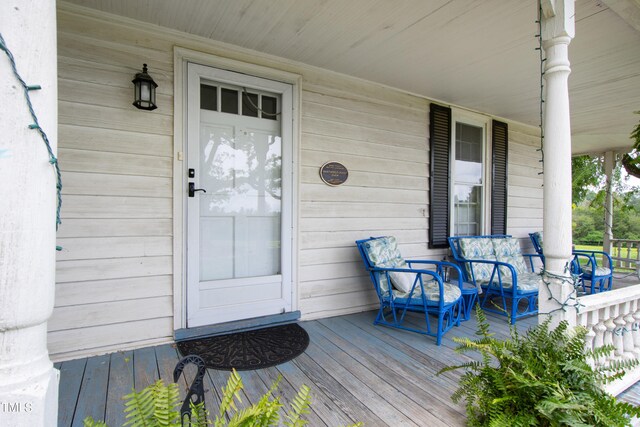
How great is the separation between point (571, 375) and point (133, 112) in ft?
10.3

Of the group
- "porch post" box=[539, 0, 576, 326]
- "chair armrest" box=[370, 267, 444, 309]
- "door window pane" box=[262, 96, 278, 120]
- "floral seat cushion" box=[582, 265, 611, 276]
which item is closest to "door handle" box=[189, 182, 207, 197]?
"door window pane" box=[262, 96, 278, 120]

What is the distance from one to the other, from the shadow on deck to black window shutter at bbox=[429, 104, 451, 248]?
1.63 metres

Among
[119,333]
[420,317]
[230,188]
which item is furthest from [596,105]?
[119,333]

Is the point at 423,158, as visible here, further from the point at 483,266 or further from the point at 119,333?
the point at 119,333

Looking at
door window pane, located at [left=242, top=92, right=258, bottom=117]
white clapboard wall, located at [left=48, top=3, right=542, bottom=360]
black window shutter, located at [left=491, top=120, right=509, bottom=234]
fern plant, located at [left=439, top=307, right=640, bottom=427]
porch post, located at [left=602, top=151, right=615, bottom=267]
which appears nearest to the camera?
fern plant, located at [left=439, top=307, right=640, bottom=427]

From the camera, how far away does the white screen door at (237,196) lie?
8.81ft

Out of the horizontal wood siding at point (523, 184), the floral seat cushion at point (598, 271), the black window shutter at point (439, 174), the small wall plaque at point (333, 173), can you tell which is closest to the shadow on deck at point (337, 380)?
the small wall plaque at point (333, 173)

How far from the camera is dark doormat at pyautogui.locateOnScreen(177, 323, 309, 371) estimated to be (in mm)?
2273

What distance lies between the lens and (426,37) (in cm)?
264

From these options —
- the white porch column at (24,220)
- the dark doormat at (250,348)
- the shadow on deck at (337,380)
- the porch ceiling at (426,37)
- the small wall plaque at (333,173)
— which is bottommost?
the shadow on deck at (337,380)

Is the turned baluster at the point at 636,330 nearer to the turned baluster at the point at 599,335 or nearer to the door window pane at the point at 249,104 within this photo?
the turned baluster at the point at 599,335

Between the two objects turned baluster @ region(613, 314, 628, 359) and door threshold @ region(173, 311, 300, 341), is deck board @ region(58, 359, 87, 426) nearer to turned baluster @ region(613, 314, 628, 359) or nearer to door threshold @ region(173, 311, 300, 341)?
door threshold @ region(173, 311, 300, 341)

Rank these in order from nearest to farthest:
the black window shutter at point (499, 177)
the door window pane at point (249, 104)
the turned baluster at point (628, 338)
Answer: the turned baluster at point (628, 338)
the door window pane at point (249, 104)
the black window shutter at point (499, 177)

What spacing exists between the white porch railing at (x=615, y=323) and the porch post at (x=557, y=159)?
160 millimetres
